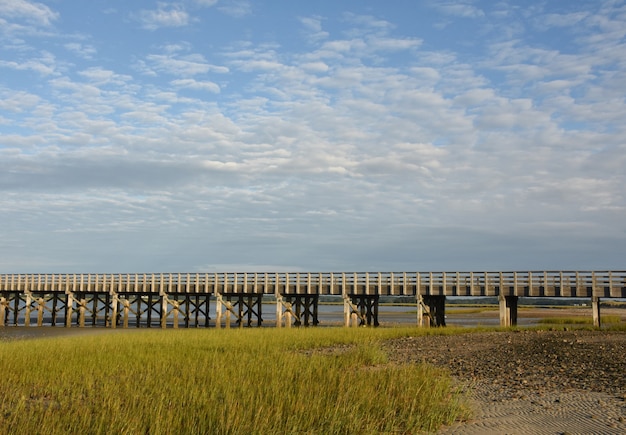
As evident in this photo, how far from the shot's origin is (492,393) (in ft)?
46.8

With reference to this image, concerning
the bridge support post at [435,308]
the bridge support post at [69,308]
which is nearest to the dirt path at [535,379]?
the bridge support post at [435,308]

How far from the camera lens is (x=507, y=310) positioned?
3722cm

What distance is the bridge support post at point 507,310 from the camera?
3678cm

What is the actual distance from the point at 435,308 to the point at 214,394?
30.7 metres

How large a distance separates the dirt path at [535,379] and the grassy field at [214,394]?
99cm

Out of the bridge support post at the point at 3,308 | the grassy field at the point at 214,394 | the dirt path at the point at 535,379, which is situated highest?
the grassy field at the point at 214,394

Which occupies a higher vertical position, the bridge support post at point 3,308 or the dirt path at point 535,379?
the dirt path at point 535,379

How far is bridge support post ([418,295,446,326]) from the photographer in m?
39.9

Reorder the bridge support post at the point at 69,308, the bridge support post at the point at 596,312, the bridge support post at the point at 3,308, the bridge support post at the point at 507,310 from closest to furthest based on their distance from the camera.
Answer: the bridge support post at the point at 596,312 < the bridge support post at the point at 507,310 < the bridge support post at the point at 69,308 < the bridge support post at the point at 3,308

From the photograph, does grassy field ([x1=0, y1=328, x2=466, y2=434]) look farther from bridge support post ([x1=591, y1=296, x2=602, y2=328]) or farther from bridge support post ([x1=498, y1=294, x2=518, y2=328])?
bridge support post ([x1=591, y1=296, x2=602, y2=328])

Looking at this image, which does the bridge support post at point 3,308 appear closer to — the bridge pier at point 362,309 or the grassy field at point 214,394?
the bridge pier at point 362,309

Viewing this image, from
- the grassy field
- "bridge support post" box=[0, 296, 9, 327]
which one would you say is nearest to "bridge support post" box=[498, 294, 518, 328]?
the grassy field

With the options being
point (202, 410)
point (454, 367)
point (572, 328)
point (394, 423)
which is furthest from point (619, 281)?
point (202, 410)

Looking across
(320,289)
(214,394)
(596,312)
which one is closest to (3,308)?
(320,289)
